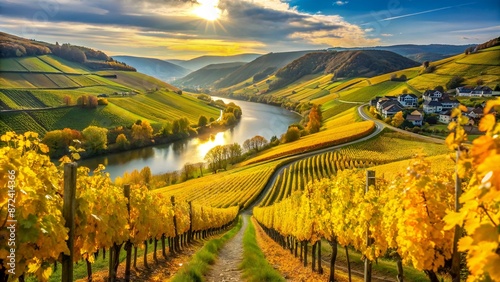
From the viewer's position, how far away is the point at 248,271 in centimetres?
1302

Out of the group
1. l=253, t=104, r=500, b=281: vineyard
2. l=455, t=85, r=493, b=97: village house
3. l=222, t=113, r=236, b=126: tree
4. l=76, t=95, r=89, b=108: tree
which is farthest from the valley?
l=76, t=95, r=89, b=108: tree

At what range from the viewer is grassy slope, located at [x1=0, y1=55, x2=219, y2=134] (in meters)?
97.6

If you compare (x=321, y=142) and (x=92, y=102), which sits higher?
(x=92, y=102)

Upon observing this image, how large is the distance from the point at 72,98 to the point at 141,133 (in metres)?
38.7

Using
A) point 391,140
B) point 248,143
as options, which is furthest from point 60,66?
point 391,140

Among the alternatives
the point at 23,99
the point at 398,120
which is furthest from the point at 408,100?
the point at 23,99

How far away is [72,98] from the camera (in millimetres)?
118938

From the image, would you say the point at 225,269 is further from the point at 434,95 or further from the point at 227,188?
the point at 434,95

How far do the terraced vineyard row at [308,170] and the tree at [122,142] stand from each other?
148 feet

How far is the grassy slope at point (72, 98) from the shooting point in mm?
97625

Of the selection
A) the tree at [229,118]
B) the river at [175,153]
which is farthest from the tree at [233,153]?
the tree at [229,118]

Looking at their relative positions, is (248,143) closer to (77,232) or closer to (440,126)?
(440,126)

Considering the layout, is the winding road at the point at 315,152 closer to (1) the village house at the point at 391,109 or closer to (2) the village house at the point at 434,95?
(1) the village house at the point at 391,109

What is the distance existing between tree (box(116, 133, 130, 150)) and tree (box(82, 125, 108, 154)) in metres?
4.83
